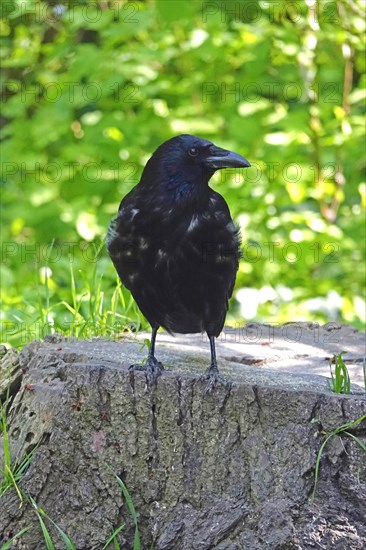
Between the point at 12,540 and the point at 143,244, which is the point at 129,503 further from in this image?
the point at 143,244

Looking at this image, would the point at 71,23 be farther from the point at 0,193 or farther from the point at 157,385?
the point at 157,385

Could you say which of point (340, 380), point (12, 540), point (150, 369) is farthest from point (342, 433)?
point (12, 540)

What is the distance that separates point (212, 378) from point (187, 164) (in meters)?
0.96

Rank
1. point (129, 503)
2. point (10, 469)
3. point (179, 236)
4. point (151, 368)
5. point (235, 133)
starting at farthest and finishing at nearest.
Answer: point (235, 133) → point (179, 236) → point (151, 368) → point (10, 469) → point (129, 503)

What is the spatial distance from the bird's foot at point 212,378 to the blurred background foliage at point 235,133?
10.5 ft

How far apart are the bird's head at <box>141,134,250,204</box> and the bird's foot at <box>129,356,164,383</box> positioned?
0.72m

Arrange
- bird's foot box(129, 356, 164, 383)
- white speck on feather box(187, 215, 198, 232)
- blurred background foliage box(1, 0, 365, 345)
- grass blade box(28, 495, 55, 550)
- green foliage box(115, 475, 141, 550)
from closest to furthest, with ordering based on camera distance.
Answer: grass blade box(28, 495, 55, 550)
green foliage box(115, 475, 141, 550)
bird's foot box(129, 356, 164, 383)
white speck on feather box(187, 215, 198, 232)
blurred background foliage box(1, 0, 365, 345)

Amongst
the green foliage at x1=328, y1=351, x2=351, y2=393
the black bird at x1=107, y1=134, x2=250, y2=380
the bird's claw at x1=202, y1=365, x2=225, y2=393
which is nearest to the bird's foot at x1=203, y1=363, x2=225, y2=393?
the bird's claw at x1=202, y1=365, x2=225, y2=393

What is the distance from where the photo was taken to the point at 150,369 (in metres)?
3.37

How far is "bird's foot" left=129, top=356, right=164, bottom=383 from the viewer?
328cm

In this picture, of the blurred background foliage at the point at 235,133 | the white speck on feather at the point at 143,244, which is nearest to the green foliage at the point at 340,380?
the white speck on feather at the point at 143,244

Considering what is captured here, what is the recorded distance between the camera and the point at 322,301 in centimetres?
686

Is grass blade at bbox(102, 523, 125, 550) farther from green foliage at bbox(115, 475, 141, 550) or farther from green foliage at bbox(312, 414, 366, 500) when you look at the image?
green foliage at bbox(312, 414, 366, 500)

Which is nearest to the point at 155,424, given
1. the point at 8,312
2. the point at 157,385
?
Answer: the point at 157,385
